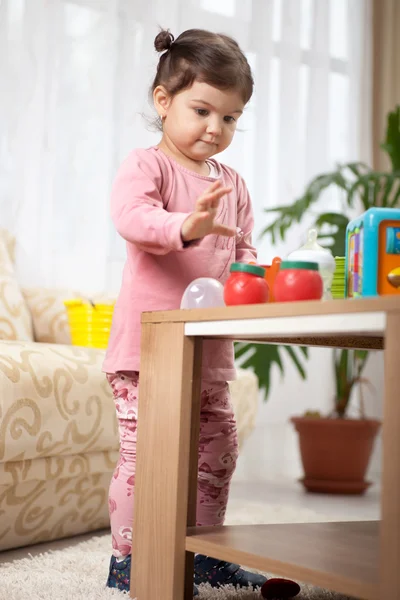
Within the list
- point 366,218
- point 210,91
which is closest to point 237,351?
point 210,91

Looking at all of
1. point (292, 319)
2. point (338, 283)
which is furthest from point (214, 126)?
point (292, 319)

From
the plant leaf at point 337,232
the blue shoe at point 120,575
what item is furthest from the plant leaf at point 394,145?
the blue shoe at point 120,575

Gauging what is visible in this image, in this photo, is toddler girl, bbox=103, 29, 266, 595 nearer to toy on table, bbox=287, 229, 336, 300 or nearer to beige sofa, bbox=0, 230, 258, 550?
toy on table, bbox=287, 229, 336, 300

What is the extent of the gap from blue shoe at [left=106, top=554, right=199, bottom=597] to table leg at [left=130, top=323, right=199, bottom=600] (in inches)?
4.3

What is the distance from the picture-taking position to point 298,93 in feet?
10.6

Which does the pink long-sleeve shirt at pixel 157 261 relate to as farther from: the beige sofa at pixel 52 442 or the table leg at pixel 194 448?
the beige sofa at pixel 52 442

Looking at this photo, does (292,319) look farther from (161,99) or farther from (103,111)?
(103,111)

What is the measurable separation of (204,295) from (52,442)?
2.09 feet

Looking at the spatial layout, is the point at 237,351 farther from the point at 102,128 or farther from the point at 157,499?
the point at 157,499

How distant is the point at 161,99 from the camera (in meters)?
1.31

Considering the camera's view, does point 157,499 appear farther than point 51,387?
No

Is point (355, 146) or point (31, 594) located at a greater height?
→ point (355, 146)

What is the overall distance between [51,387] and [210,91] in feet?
2.20

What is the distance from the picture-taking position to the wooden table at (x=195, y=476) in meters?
0.83
